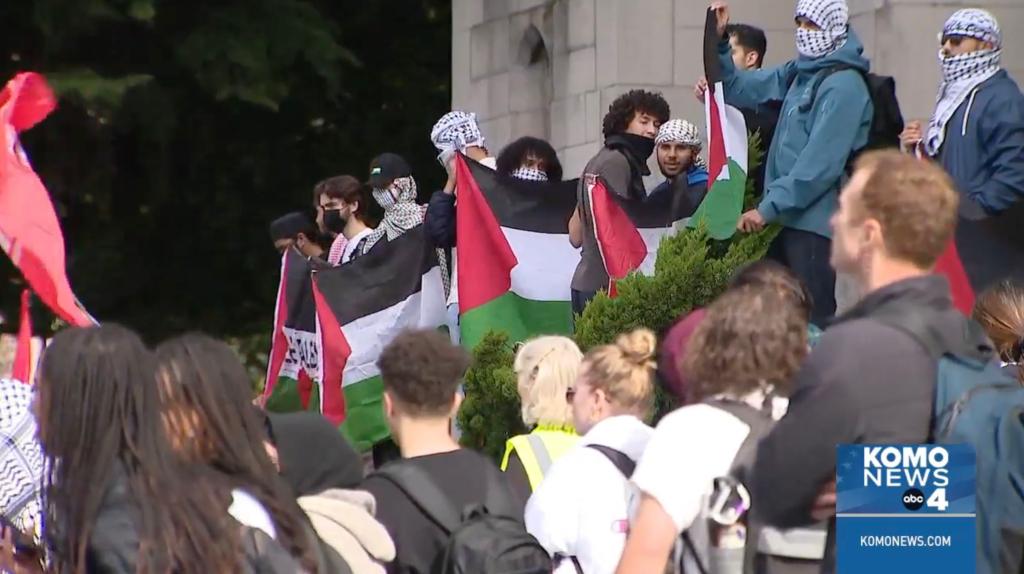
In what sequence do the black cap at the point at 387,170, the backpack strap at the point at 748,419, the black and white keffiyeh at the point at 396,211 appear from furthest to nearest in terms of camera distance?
1. the black and white keffiyeh at the point at 396,211
2. the black cap at the point at 387,170
3. the backpack strap at the point at 748,419

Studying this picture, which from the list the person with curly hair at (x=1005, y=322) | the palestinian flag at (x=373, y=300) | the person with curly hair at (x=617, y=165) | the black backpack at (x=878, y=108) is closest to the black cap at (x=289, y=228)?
the palestinian flag at (x=373, y=300)

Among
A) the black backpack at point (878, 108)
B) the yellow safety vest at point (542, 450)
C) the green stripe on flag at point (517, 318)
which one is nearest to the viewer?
the yellow safety vest at point (542, 450)

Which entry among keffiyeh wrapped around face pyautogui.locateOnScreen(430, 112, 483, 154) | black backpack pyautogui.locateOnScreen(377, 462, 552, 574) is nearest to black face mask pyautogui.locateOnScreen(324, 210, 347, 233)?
keffiyeh wrapped around face pyautogui.locateOnScreen(430, 112, 483, 154)

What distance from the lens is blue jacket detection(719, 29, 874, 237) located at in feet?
28.2

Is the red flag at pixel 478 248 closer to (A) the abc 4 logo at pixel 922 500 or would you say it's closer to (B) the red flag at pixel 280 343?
(B) the red flag at pixel 280 343

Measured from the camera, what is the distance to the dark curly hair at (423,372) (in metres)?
6.21

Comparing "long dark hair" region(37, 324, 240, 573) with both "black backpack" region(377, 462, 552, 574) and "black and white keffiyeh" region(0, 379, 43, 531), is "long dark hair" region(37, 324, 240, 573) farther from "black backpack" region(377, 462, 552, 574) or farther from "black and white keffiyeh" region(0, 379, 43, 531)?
"black backpack" region(377, 462, 552, 574)

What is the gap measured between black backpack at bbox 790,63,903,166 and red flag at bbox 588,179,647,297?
1.48 metres

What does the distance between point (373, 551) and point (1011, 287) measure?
2810 millimetres

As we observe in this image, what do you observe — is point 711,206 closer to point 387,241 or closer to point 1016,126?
point 1016,126

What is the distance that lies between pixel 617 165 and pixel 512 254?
79cm

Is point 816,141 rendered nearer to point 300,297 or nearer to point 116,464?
point 300,297

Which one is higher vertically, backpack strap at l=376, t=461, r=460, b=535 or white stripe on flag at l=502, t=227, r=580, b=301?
white stripe on flag at l=502, t=227, r=580, b=301

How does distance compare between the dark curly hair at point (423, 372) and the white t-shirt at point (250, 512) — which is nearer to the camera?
the white t-shirt at point (250, 512)
